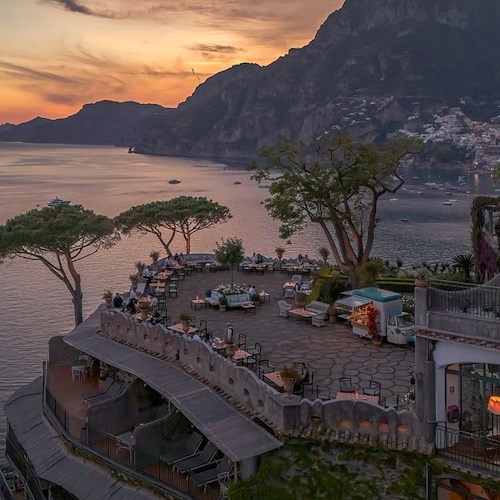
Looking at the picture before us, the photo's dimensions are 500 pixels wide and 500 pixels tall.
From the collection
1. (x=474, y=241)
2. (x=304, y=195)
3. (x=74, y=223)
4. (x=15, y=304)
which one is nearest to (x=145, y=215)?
(x=74, y=223)

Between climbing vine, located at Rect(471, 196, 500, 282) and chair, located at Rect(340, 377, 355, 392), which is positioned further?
climbing vine, located at Rect(471, 196, 500, 282)

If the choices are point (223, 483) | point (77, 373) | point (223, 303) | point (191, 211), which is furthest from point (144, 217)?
point (223, 483)

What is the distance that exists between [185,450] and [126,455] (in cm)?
209

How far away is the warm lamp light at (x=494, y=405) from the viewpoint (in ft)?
49.3

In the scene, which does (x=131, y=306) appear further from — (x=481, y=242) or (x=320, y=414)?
(x=481, y=242)

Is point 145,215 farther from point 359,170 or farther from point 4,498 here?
point 4,498

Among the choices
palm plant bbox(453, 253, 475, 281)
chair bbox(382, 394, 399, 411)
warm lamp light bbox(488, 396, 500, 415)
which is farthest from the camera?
palm plant bbox(453, 253, 475, 281)

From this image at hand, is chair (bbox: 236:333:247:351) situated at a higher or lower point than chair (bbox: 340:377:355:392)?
lower

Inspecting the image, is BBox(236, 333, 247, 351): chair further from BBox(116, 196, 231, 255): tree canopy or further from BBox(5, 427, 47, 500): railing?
BBox(116, 196, 231, 255): tree canopy

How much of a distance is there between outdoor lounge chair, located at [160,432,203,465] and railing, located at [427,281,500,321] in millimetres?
9655

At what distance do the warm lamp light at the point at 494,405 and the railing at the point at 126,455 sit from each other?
28.3 ft

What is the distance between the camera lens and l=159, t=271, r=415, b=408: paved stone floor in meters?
21.0

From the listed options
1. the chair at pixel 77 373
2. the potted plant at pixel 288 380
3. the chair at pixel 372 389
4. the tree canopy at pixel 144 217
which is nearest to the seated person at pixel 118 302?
the chair at pixel 77 373

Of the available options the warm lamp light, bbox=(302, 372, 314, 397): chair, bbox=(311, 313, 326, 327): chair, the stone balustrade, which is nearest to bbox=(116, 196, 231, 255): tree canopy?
bbox=(311, 313, 326, 327): chair
